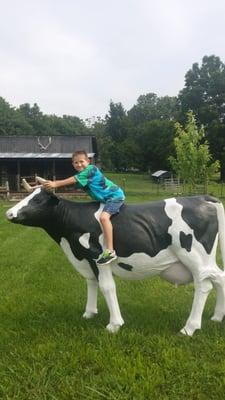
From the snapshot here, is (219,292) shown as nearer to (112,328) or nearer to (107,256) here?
(112,328)

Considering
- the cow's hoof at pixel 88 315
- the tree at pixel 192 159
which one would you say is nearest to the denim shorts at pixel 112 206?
the cow's hoof at pixel 88 315

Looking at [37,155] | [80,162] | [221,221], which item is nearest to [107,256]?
[80,162]

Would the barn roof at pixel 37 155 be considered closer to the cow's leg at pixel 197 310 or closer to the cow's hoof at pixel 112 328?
the cow's hoof at pixel 112 328

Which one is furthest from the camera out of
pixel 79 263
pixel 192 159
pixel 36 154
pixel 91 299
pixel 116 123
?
pixel 116 123

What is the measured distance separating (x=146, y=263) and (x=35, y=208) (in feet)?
4.43

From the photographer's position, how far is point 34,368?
13.9ft

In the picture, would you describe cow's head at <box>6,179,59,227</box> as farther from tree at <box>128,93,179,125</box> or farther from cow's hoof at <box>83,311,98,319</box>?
tree at <box>128,93,179,125</box>

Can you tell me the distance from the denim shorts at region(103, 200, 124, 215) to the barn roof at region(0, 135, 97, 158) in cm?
3009

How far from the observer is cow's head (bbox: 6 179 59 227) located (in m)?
5.00

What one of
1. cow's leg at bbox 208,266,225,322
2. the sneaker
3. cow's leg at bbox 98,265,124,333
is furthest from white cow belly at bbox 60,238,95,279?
cow's leg at bbox 208,266,225,322

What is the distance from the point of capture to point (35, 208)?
507 cm

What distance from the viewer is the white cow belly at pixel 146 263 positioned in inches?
198

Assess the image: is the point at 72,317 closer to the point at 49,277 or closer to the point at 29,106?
the point at 49,277

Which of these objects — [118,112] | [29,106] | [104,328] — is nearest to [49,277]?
[104,328]
